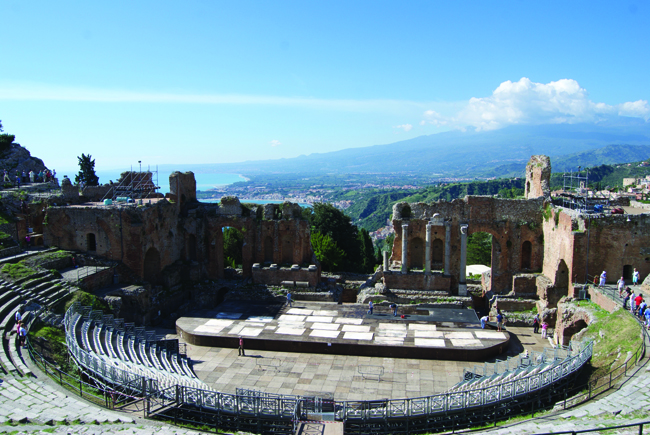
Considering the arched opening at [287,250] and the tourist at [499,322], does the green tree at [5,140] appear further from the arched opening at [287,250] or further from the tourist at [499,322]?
the tourist at [499,322]

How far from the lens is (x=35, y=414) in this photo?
14602mm

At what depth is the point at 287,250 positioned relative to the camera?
35844 millimetres

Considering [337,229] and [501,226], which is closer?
[501,226]

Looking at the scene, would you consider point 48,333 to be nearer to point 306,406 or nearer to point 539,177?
point 306,406

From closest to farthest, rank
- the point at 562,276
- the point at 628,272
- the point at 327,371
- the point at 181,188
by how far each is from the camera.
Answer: the point at 327,371
the point at 628,272
the point at 562,276
the point at 181,188

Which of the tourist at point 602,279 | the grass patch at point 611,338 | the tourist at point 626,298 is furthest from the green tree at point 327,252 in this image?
the tourist at point 626,298

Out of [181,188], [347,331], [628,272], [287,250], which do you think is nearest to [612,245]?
[628,272]

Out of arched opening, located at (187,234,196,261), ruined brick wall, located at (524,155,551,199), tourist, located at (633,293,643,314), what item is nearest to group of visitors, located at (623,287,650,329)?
tourist, located at (633,293,643,314)

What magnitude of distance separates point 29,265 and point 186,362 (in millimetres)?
11154

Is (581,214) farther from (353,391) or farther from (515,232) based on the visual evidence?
(353,391)

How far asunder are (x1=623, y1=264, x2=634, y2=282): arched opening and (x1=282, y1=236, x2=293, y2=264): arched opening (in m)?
21.1

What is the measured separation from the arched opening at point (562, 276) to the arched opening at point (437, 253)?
8395mm

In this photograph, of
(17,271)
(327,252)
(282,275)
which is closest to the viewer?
(17,271)

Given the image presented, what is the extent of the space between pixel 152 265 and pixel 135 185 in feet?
25.9
